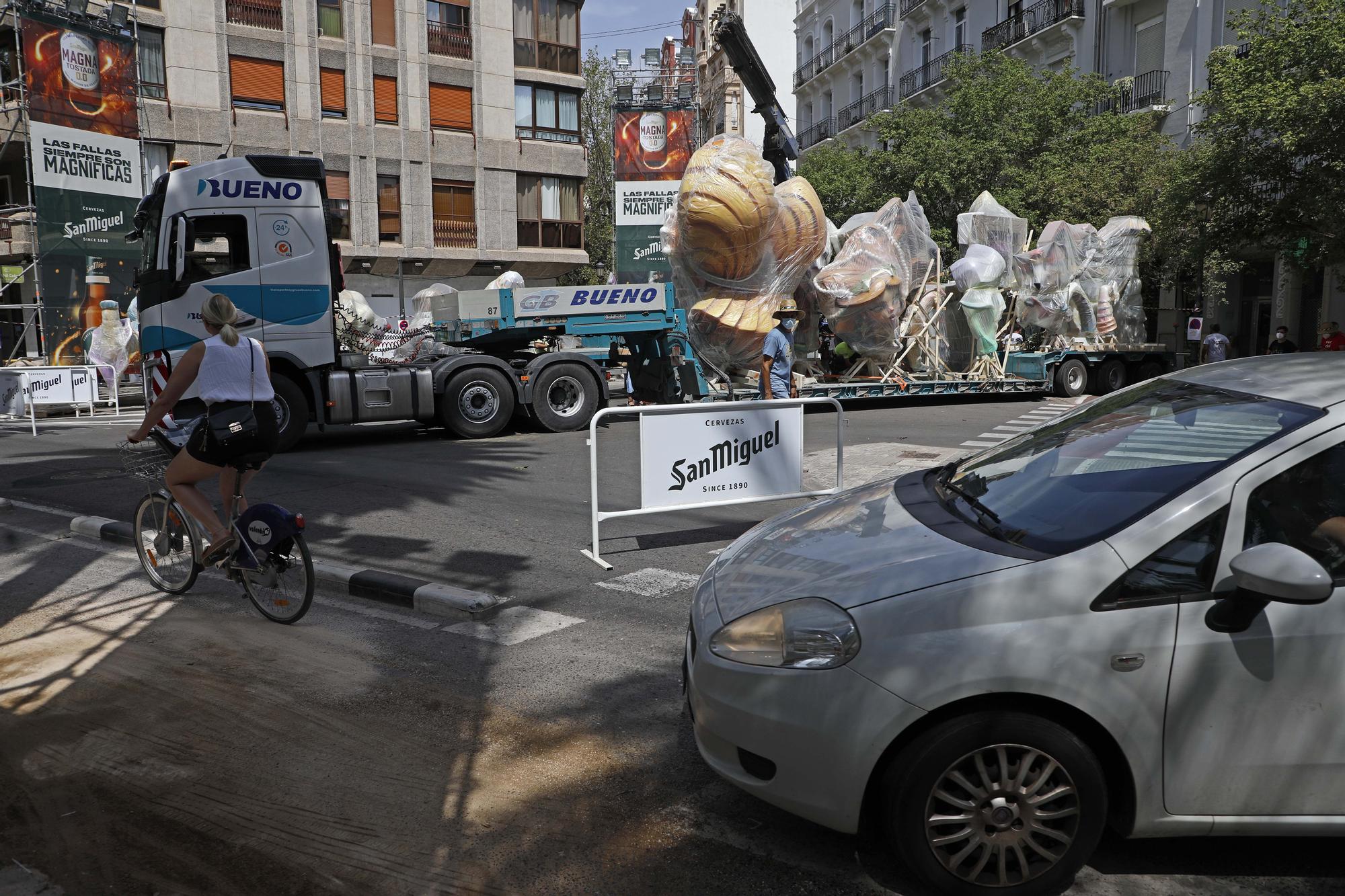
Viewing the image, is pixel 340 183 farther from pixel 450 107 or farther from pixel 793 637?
pixel 793 637

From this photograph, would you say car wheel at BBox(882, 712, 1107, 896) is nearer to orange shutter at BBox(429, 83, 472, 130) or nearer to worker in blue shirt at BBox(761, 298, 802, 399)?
worker in blue shirt at BBox(761, 298, 802, 399)

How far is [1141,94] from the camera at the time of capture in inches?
1232

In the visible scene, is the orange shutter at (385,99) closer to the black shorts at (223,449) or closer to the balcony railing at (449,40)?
the balcony railing at (449,40)

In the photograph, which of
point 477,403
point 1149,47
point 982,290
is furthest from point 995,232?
point 1149,47

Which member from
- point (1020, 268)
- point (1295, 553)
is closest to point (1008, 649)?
point (1295, 553)

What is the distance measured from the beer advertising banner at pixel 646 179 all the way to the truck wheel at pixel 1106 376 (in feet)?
46.9

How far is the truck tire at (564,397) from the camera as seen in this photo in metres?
14.8

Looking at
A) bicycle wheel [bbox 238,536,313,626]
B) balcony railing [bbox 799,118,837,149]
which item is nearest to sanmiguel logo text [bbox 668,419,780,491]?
bicycle wheel [bbox 238,536,313,626]

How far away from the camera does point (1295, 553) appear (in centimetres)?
270

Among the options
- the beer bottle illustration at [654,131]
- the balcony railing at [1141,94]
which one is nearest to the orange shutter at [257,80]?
the beer bottle illustration at [654,131]

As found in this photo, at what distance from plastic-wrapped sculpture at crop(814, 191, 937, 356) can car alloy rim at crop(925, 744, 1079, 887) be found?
1573 cm

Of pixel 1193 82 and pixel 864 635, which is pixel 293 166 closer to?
pixel 864 635

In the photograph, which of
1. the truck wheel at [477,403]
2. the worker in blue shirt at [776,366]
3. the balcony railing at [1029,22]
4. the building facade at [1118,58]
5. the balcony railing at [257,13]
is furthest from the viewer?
the balcony railing at [1029,22]

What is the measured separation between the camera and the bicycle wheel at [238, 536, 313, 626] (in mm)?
5430
